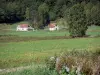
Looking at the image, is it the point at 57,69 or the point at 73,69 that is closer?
the point at 73,69

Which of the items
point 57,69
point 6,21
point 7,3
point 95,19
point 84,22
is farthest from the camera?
point 7,3

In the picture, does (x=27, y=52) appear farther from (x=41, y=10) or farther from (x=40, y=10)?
(x=40, y=10)

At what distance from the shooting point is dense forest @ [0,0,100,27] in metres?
137

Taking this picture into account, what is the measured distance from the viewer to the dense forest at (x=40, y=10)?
449ft

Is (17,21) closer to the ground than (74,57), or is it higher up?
closer to the ground

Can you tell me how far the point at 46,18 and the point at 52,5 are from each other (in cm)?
1728

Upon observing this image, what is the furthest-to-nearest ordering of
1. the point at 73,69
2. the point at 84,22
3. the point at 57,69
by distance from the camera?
the point at 84,22 < the point at 57,69 < the point at 73,69

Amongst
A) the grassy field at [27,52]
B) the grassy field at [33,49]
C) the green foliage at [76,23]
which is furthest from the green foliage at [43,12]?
the grassy field at [27,52]

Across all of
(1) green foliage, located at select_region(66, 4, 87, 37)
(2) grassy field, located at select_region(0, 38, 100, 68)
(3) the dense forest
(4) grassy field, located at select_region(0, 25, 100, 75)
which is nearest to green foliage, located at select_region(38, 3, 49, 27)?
(3) the dense forest

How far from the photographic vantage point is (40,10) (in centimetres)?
15038

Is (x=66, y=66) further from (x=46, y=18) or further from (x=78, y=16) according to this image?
(x=46, y=18)

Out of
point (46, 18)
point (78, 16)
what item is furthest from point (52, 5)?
point (78, 16)

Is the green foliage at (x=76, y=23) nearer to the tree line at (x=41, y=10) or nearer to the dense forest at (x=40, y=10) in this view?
the tree line at (x=41, y=10)

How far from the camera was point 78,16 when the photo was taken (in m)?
76.9
